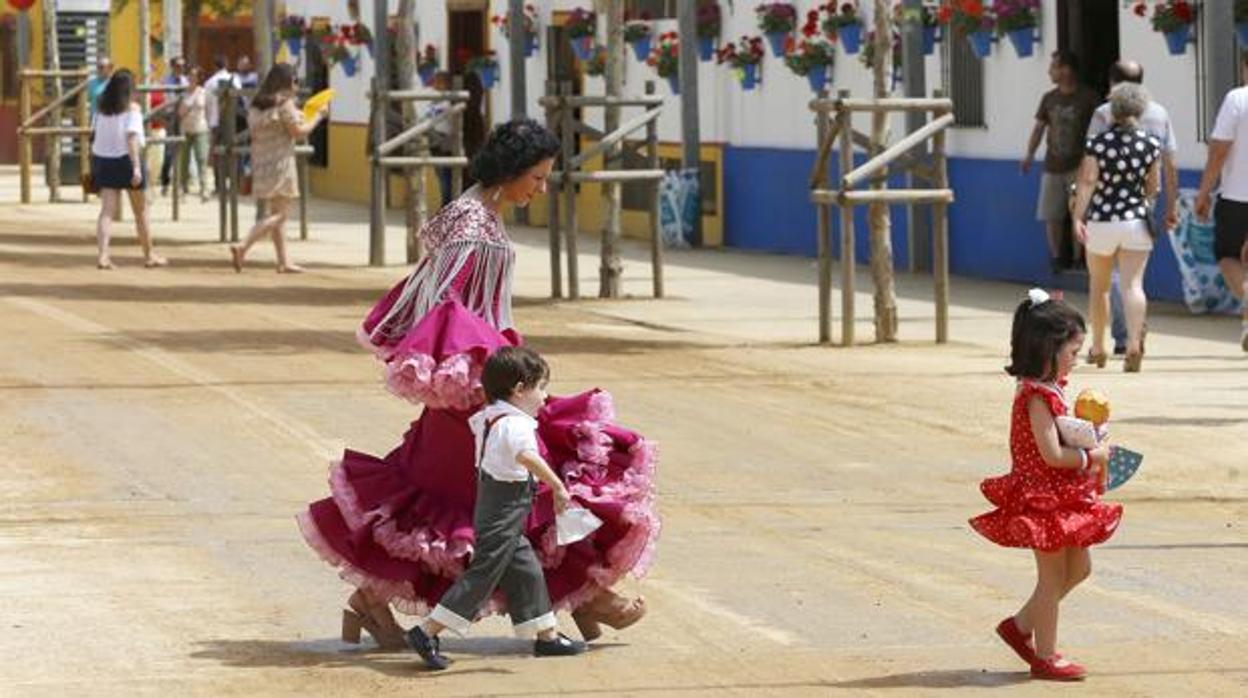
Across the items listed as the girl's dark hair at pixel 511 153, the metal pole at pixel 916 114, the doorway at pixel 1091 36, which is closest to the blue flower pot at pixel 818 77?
the metal pole at pixel 916 114

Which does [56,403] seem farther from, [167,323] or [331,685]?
[331,685]

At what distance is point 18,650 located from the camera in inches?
376

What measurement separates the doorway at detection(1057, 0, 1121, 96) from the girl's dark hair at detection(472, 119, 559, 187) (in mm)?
16178

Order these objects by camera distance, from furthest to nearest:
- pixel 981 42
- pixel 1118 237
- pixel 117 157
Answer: pixel 117 157, pixel 981 42, pixel 1118 237

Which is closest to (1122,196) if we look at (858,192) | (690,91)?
(858,192)

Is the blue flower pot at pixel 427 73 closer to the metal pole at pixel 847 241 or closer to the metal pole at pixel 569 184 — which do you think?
the metal pole at pixel 569 184

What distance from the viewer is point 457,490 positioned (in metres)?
9.60

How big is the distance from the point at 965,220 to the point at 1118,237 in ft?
30.0

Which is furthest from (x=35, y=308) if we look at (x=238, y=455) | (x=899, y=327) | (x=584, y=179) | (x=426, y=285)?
(x=426, y=285)

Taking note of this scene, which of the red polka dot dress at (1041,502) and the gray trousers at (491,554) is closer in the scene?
the red polka dot dress at (1041,502)

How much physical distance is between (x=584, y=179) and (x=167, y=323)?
325 centimetres

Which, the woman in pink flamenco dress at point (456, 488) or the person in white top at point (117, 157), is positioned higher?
the person in white top at point (117, 157)

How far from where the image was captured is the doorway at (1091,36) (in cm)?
2578

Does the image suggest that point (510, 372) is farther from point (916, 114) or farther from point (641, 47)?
point (641, 47)
